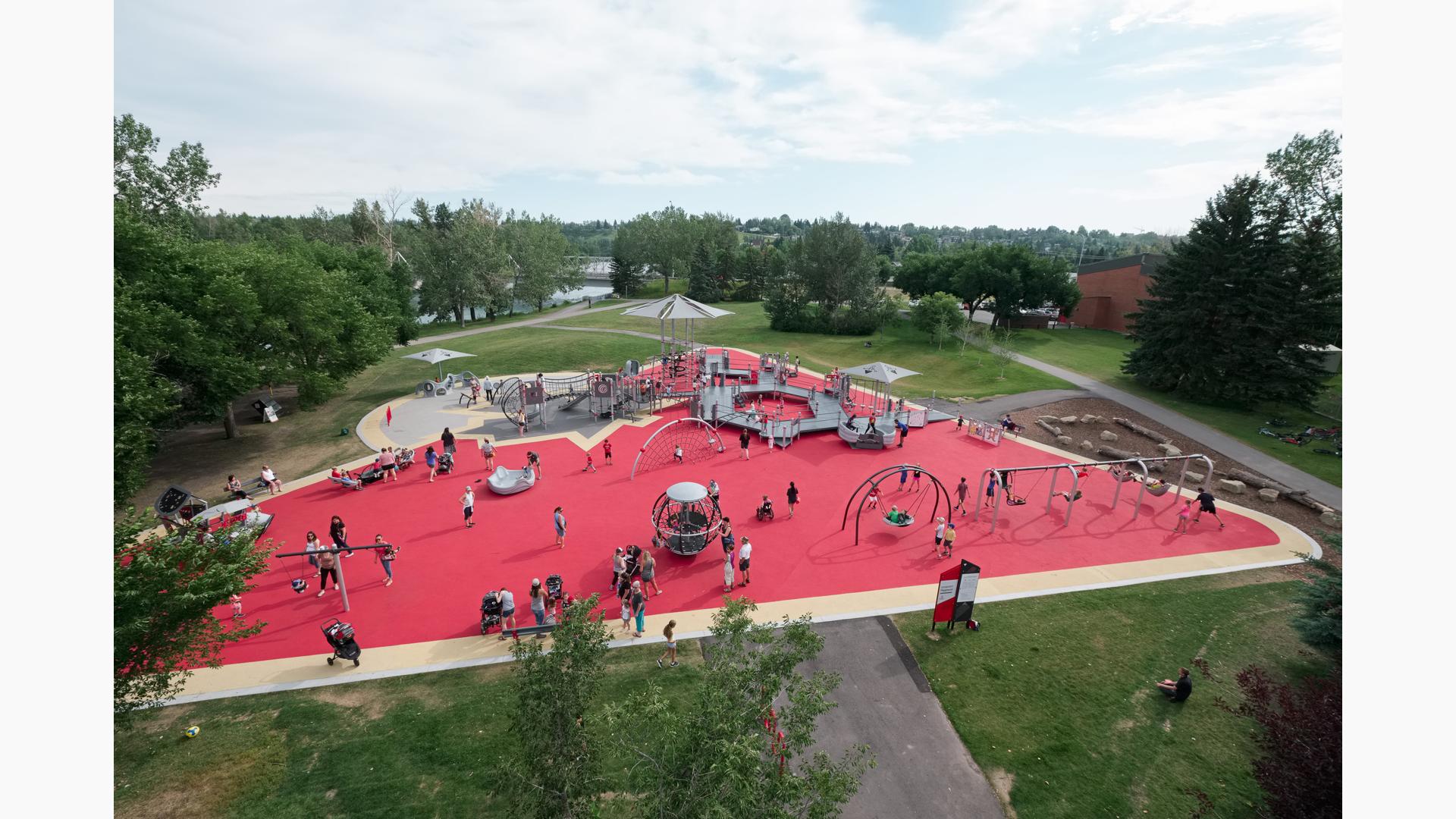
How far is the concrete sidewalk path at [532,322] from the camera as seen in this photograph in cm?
5541

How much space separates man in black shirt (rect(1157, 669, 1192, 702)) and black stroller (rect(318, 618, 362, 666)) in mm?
18265

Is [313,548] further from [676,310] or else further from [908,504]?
[676,310]

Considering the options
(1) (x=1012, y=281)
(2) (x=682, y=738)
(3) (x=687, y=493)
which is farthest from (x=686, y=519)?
(1) (x=1012, y=281)

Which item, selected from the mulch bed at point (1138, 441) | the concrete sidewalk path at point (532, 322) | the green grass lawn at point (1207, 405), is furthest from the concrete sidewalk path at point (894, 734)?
the concrete sidewalk path at point (532, 322)

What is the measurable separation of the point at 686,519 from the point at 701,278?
2698 inches

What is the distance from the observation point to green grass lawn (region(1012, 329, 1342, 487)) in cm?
2688

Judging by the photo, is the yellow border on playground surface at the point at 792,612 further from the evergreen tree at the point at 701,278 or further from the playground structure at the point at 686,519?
the evergreen tree at the point at 701,278

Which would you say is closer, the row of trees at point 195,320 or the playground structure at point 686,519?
the playground structure at point 686,519

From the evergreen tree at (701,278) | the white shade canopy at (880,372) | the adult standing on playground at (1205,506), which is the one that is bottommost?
the adult standing on playground at (1205,506)

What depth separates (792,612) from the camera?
1534cm

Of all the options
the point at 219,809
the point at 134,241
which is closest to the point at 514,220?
the point at 134,241

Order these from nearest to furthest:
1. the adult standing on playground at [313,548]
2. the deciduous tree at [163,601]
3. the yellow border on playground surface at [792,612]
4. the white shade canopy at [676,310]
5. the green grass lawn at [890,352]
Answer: the deciduous tree at [163,601] → the yellow border on playground surface at [792,612] → the adult standing on playground at [313,548] → the white shade canopy at [676,310] → the green grass lawn at [890,352]

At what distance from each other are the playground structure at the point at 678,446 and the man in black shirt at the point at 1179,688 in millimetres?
17400

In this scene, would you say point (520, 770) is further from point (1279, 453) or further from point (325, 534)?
point (1279, 453)
